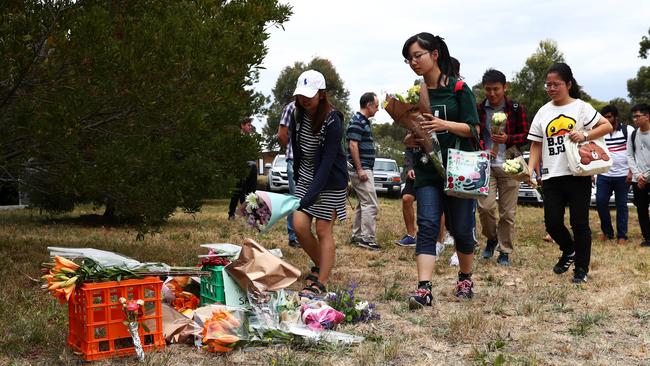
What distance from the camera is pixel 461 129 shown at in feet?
14.9

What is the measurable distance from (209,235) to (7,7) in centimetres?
509

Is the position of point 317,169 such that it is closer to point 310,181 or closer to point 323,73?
point 310,181

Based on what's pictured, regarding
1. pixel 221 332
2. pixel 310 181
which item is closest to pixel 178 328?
pixel 221 332

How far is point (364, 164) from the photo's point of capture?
8.35 meters

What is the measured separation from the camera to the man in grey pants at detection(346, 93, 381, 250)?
321 inches

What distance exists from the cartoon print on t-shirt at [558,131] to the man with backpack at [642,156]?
153 inches

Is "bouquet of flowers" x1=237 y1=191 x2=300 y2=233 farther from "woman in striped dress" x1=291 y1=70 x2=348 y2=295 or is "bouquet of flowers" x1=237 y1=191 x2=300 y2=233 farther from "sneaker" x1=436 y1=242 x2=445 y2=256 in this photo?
"sneaker" x1=436 y1=242 x2=445 y2=256

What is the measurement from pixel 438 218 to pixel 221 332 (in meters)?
1.91

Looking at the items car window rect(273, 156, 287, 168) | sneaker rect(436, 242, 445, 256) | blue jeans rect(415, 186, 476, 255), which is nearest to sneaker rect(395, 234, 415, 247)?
sneaker rect(436, 242, 445, 256)

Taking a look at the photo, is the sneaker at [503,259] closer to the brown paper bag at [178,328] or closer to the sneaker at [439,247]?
the sneaker at [439,247]

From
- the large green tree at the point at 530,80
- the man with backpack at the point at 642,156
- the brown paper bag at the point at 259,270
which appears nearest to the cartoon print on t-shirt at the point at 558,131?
the brown paper bag at the point at 259,270

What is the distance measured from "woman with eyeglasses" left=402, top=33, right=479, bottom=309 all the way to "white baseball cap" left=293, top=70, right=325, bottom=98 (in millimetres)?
646

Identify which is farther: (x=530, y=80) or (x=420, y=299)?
(x=530, y=80)

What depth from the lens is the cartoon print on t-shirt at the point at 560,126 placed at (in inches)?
220
